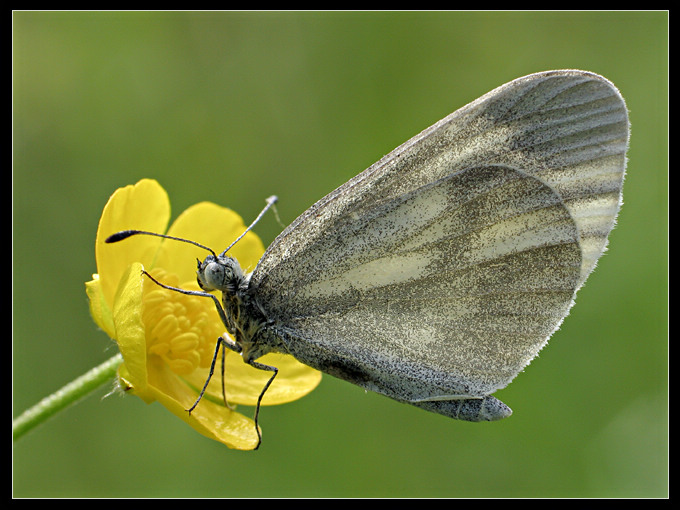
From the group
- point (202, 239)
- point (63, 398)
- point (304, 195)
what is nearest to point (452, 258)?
point (202, 239)

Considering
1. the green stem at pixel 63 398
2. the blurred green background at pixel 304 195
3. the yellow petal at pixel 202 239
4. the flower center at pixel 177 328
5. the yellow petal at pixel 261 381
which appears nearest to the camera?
the green stem at pixel 63 398

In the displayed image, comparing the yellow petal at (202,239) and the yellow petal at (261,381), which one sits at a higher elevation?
the yellow petal at (202,239)

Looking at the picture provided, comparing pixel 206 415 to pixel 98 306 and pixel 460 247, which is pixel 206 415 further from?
pixel 460 247

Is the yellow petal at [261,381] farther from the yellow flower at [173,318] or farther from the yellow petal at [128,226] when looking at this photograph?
the yellow petal at [128,226]

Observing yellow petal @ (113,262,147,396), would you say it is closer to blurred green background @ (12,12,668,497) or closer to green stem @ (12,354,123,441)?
green stem @ (12,354,123,441)

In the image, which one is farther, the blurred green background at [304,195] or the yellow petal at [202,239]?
the blurred green background at [304,195]

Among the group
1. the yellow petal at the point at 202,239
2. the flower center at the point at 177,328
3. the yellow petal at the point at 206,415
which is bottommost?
the yellow petal at the point at 206,415

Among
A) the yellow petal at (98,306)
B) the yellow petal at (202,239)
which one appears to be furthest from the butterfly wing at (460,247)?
the yellow petal at (202,239)

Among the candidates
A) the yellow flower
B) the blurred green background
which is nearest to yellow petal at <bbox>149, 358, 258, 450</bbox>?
the yellow flower

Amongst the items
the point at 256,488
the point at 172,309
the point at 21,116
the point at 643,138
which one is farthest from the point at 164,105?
the point at 643,138
